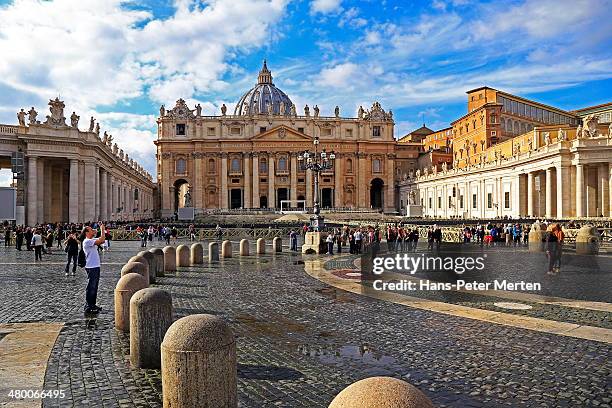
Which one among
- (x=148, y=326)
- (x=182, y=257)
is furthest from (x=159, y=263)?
(x=148, y=326)

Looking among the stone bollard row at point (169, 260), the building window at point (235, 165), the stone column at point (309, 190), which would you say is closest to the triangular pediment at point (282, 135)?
the building window at point (235, 165)

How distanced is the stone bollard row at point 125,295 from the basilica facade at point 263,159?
74.5 m

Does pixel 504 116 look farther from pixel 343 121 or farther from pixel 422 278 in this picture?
pixel 422 278

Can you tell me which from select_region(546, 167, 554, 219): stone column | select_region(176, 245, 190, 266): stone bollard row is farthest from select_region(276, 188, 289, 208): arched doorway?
select_region(176, 245, 190, 266): stone bollard row

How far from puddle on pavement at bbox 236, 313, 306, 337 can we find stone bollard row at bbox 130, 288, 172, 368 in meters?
2.03

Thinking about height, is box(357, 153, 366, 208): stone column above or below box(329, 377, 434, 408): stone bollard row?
above

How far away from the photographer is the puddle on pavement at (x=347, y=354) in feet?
20.9

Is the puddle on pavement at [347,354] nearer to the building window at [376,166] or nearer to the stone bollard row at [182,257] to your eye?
the stone bollard row at [182,257]

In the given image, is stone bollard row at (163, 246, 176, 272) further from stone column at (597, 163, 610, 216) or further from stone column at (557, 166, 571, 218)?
stone column at (597, 163, 610, 216)

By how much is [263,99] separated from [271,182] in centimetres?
2760

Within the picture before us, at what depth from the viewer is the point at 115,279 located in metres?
14.4

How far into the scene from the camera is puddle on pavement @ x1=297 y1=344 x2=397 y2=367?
20.9ft

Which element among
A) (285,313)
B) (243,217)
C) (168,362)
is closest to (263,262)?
(285,313)

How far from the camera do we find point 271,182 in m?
84.1
